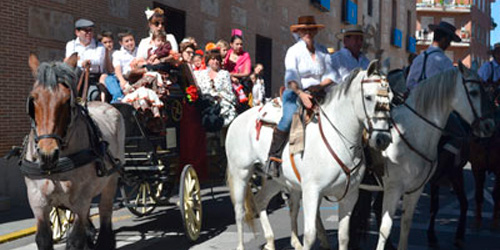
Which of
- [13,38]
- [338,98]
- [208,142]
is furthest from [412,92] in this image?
[13,38]

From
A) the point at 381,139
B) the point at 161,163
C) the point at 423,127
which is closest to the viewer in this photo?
the point at 381,139

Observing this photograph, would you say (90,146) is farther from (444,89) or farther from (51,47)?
(51,47)

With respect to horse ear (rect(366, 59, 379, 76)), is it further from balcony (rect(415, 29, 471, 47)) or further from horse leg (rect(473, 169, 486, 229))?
balcony (rect(415, 29, 471, 47))

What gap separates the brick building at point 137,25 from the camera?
1010cm

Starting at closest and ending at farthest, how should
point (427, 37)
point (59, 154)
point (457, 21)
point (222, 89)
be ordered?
point (59, 154)
point (222, 89)
point (427, 37)
point (457, 21)

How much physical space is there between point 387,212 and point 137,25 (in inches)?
371

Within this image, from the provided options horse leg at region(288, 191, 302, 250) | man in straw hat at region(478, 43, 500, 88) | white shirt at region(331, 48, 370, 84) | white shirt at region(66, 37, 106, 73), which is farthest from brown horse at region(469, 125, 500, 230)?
white shirt at region(66, 37, 106, 73)

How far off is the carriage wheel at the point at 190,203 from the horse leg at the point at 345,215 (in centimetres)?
216

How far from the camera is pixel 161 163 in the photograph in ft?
24.1

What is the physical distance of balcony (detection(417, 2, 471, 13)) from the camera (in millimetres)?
55719

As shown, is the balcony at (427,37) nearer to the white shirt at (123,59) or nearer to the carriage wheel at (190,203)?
the white shirt at (123,59)

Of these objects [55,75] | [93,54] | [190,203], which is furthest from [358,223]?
[93,54]

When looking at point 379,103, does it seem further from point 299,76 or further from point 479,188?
point 479,188

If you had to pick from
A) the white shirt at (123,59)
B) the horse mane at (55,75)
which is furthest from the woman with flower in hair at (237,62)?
the horse mane at (55,75)
